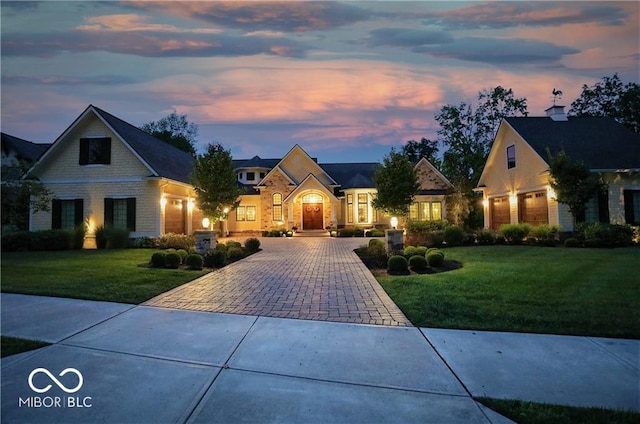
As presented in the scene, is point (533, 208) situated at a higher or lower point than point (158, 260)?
higher

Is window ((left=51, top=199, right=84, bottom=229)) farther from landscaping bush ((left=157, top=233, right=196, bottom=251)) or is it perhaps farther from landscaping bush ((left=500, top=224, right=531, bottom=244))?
landscaping bush ((left=500, top=224, right=531, bottom=244))

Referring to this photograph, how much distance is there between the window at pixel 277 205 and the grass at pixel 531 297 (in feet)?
62.7

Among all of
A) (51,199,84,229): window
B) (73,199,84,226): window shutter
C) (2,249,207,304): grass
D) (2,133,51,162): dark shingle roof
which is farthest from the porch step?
(2,133,51,162): dark shingle roof

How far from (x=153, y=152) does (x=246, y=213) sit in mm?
10044

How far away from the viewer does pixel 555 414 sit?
270 cm

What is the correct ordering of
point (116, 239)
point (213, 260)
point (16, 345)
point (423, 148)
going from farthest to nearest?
point (423, 148)
point (116, 239)
point (213, 260)
point (16, 345)

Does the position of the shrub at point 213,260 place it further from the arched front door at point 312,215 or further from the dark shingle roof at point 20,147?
the dark shingle roof at point 20,147

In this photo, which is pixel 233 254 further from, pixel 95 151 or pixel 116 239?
pixel 95 151

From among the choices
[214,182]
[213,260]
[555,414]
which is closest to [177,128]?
[214,182]

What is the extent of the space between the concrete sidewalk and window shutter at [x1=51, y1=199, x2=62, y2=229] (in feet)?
52.2

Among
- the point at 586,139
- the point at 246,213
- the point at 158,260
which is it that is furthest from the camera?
the point at 246,213

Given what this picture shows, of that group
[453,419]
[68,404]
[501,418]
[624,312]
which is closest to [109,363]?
[68,404]

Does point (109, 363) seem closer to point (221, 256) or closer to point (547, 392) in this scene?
point (547, 392)

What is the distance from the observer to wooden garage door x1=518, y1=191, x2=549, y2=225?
1866 cm
